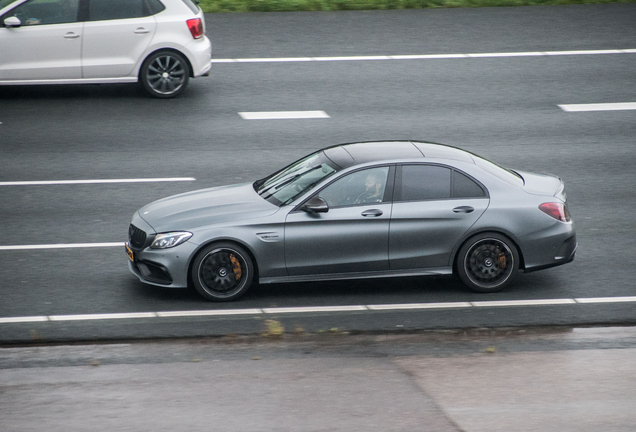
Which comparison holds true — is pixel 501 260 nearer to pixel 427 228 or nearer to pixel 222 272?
pixel 427 228

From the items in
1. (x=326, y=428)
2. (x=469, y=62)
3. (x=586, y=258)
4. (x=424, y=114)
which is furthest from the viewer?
(x=469, y=62)

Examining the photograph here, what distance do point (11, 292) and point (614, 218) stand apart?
738 cm

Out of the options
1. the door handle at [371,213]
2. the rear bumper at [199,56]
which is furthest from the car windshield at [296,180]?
the rear bumper at [199,56]

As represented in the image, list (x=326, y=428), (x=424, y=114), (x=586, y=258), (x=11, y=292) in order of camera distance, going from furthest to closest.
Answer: (x=424, y=114) → (x=586, y=258) → (x=11, y=292) → (x=326, y=428)

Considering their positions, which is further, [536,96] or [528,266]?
[536,96]

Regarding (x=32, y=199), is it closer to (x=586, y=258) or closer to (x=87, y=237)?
(x=87, y=237)

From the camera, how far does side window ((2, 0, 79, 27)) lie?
15477 mm

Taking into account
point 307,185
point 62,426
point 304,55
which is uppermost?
point 304,55

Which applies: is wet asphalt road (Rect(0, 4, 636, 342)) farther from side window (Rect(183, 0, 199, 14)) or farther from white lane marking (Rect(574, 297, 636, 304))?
side window (Rect(183, 0, 199, 14))

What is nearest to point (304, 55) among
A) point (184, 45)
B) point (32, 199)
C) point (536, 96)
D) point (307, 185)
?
point (184, 45)

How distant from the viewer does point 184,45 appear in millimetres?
15844

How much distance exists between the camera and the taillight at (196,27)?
15.9 m

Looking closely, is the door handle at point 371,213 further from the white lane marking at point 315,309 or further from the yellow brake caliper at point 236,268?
the yellow brake caliper at point 236,268

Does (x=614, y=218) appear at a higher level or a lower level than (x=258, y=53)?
lower
